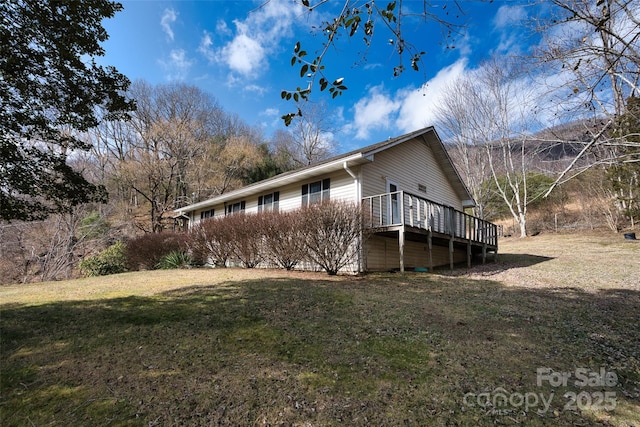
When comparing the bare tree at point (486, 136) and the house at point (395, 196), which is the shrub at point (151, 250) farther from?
the bare tree at point (486, 136)

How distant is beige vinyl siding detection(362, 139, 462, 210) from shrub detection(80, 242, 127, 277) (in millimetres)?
11209

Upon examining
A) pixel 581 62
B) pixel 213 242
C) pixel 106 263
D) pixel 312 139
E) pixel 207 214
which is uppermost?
pixel 312 139

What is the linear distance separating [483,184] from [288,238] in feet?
70.1

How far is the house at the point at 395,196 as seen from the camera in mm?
10125

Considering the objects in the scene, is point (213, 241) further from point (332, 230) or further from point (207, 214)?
point (207, 214)

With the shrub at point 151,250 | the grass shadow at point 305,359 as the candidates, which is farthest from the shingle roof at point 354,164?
the grass shadow at point 305,359

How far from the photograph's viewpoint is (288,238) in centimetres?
968

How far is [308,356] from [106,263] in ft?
43.0

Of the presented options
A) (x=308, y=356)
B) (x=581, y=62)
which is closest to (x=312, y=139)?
(x=581, y=62)

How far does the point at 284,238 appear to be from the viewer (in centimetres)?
980

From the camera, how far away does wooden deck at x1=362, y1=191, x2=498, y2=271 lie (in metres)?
9.45

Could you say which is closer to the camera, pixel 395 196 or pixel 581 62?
pixel 581 62

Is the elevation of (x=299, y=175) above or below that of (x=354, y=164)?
below

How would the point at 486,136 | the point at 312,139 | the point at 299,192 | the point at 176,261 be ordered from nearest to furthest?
the point at 299,192, the point at 176,261, the point at 486,136, the point at 312,139
